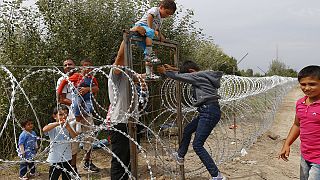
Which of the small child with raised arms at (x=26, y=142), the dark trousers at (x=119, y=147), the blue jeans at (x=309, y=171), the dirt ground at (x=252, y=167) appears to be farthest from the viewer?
the dirt ground at (x=252, y=167)

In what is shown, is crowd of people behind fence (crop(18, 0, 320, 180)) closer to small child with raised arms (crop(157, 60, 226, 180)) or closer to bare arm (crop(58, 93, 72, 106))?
small child with raised arms (crop(157, 60, 226, 180))

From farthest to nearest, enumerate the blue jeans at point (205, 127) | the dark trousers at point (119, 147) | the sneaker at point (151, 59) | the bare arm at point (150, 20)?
the blue jeans at point (205, 127) → the bare arm at point (150, 20) → the dark trousers at point (119, 147) → the sneaker at point (151, 59)

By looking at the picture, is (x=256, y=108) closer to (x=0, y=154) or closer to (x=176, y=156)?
(x=176, y=156)

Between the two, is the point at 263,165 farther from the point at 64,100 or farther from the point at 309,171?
the point at 64,100

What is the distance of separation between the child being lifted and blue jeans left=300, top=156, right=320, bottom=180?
5.54ft

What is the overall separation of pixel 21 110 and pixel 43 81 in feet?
2.82

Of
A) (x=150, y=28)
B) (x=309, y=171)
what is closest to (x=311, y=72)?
(x=309, y=171)

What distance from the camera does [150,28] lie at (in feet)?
12.6

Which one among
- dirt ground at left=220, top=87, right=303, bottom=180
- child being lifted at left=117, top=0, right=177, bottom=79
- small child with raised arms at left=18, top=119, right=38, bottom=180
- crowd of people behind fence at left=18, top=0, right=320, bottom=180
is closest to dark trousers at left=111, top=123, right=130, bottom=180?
crowd of people behind fence at left=18, top=0, right=320, bottom=180

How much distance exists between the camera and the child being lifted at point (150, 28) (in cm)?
362

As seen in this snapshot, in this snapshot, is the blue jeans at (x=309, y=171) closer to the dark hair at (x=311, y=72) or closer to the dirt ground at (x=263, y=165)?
the dark hair at (x=311, y=72)

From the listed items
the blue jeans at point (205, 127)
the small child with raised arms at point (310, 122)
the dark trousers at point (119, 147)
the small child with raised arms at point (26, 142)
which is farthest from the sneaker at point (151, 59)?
the small child with raised arms at point (26, 142)

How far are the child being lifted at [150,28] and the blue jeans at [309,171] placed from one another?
5.54 ft

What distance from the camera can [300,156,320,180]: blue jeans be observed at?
10.1 feet
